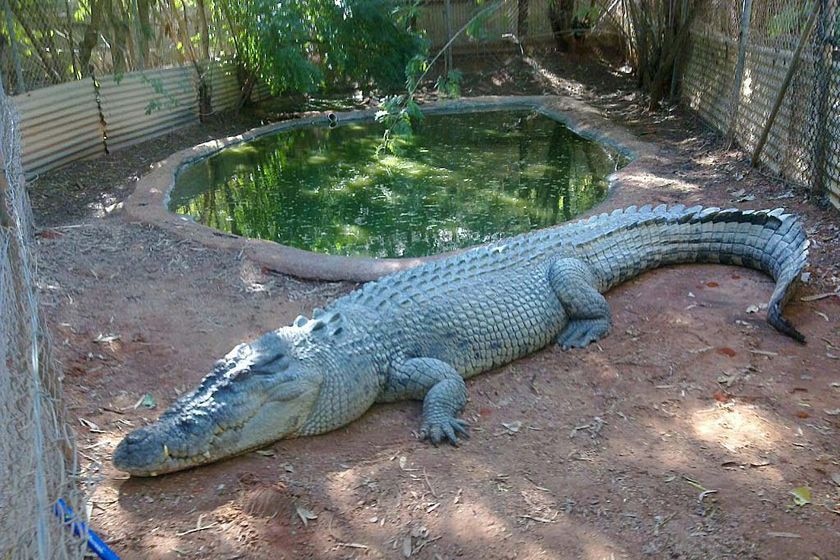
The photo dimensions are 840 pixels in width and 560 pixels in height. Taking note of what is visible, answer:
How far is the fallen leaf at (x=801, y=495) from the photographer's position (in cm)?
276

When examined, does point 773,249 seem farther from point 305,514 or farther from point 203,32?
point 203,32

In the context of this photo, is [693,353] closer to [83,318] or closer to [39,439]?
[39,439]

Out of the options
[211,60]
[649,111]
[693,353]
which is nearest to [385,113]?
[693,353]

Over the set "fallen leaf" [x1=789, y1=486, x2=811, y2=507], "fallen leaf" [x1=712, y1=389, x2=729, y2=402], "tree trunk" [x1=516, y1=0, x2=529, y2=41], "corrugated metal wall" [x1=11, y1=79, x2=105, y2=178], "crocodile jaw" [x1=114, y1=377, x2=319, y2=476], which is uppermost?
"tree trunk" [x1=516, y1=0, x2=529, y2=41]

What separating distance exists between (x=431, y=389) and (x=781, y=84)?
5440 millimetres

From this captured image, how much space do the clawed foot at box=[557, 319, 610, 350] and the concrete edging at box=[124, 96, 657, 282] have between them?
5.58ft

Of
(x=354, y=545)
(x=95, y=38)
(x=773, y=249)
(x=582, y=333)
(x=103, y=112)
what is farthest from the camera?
(x=95, y=38)

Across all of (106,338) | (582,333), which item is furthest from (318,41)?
(582,333)

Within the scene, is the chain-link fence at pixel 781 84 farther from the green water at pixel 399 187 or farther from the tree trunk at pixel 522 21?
the tree trunk at pixel 522 21

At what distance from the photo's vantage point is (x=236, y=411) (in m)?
3.20

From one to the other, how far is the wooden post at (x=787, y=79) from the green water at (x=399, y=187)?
1.67m

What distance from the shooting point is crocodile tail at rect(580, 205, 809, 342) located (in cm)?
473

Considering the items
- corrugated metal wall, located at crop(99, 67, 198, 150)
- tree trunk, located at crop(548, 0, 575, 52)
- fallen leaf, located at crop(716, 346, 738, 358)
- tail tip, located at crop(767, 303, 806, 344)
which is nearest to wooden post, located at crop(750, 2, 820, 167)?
tail tip, located at crop(767, 303, 806, 344)

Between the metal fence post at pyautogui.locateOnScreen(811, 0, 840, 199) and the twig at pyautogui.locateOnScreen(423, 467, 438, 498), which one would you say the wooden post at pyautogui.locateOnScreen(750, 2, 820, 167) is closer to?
the metal fence post at pyautogui.locateOnScreen(811, 0, 840, 199)
